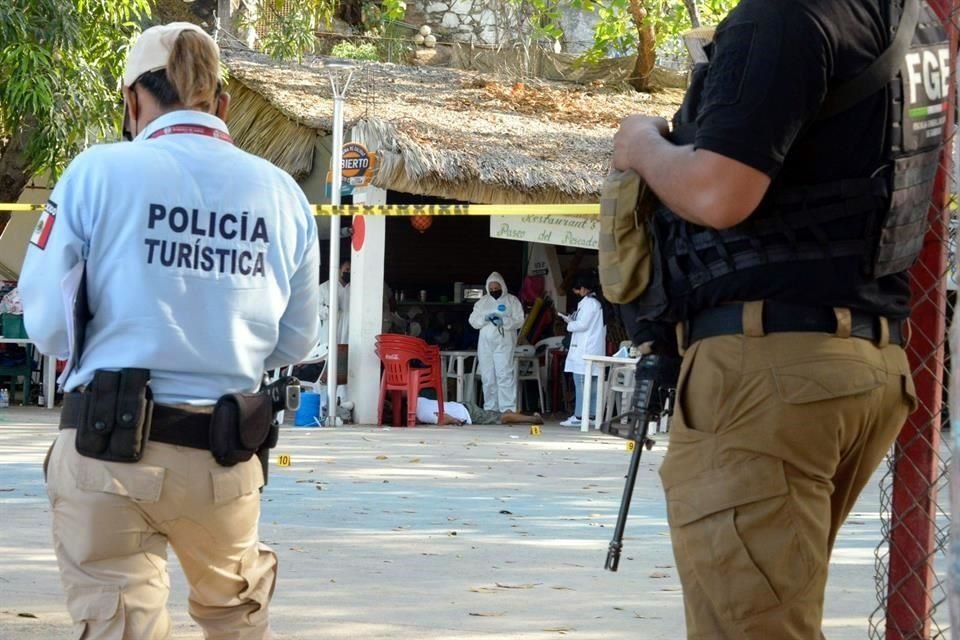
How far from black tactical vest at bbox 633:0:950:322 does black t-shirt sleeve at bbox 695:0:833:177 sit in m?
0.10

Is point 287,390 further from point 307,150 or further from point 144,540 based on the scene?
point 307,150

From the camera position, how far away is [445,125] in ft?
52.7

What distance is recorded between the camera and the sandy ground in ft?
16.7

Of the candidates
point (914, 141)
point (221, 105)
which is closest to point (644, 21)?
point (221, 105)

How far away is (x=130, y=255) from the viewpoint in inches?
122

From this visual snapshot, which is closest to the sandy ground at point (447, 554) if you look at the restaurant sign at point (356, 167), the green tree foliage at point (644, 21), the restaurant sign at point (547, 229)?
the restaurant sign at point (356, 167)

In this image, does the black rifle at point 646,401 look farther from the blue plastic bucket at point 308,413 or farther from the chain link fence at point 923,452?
the blue plastic bucket at point 308,413

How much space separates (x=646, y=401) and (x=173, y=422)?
1.02 meters

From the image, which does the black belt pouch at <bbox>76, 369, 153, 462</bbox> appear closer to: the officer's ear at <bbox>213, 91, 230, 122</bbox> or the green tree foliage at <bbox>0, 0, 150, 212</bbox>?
the officer's ear at <bbox>213, 91, 230, 122</bbox>

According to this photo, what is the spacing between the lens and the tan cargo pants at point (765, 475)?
2.53 m

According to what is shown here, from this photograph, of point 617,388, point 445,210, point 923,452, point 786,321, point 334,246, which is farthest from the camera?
point 617,388

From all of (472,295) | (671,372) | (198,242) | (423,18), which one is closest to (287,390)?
(198,242)

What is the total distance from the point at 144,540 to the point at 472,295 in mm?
16151

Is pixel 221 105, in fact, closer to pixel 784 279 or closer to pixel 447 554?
pixel 784 279
